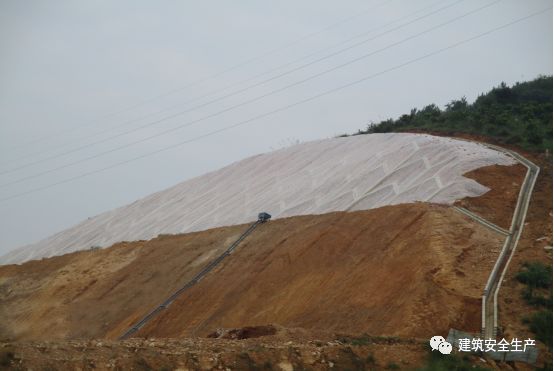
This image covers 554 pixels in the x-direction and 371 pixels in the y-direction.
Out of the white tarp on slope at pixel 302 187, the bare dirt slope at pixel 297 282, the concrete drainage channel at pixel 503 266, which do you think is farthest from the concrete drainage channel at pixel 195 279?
the concrete drainage channel at pixel 503 266

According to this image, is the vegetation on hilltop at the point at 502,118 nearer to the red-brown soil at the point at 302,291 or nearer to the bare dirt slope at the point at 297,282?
the red-brown soil at the point at 302,291

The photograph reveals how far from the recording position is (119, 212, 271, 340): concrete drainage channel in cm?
2088

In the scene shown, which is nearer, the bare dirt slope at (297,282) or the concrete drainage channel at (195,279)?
the bare dirt slope at (297,282)

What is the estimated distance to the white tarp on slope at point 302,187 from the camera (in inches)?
892

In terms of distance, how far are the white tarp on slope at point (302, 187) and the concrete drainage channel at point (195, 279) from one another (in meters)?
0.77

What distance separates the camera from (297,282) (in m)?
19.2

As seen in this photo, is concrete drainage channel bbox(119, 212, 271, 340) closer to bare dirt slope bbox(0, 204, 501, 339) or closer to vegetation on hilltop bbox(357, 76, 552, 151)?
bare dirt slope bbox(0, 204, 501, 339)

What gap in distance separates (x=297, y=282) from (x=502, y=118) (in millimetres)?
13208

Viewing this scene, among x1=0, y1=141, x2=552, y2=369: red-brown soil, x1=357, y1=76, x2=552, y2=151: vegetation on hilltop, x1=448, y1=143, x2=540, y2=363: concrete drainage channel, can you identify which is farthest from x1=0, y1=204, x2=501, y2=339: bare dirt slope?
x1=357, y1=76, x2=552, y2=151: vegetation on hilltop

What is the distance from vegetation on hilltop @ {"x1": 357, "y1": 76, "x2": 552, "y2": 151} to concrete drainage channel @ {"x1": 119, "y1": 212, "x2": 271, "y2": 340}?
9.10 meters

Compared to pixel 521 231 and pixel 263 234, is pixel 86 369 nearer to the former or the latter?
pixel 521 231

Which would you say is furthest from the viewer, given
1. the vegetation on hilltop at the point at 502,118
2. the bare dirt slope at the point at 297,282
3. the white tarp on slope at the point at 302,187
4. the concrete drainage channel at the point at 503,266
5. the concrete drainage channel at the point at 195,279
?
the vegetation on hilltop at the point at 502,118

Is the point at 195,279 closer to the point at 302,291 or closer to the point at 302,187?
the point at 302,291

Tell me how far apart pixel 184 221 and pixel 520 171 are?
14.8 m
